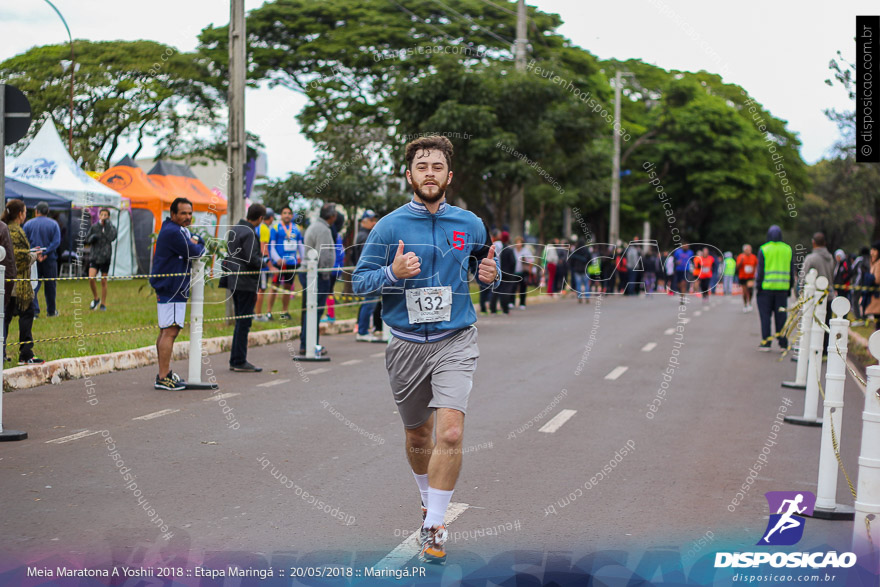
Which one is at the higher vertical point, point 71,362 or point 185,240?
point 185,240

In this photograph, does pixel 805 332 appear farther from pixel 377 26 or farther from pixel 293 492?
pixel 377 26

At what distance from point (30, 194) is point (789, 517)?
17302 mm

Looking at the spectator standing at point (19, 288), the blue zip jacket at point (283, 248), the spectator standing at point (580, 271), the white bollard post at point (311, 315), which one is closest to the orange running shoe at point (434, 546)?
the spectator standing at point (19, 288)

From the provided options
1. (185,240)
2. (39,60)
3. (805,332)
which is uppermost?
(39,60)

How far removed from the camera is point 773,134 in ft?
167

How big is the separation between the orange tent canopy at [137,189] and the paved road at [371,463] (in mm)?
12381

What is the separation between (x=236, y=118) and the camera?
15.1 m

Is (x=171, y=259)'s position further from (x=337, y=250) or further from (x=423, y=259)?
(x=423, y=259)

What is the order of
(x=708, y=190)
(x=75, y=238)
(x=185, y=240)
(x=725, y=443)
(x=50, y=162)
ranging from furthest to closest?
(x=708, y=190), (x=75, y=238), (x=50, y=162), (x=185, y=240), (x=725, y=443)

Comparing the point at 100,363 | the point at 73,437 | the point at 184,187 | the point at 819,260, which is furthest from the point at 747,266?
the point at 73,437

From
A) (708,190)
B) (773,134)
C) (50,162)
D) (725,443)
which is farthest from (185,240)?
(773,134)

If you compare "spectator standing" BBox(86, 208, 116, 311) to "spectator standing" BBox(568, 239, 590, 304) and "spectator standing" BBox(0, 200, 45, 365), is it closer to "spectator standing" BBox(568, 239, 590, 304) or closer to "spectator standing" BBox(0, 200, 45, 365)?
"spectator standing" BBox(0, 200, 45, 365)

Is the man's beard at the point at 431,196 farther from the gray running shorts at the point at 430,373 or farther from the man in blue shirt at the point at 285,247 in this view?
the man in blue shirt at the point at 285,247

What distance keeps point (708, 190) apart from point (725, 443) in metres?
38.0
